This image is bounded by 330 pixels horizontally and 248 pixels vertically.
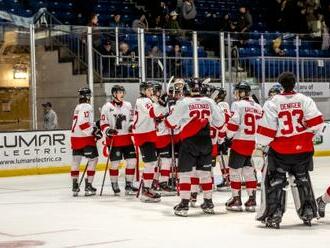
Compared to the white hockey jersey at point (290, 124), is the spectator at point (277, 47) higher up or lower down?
higher up

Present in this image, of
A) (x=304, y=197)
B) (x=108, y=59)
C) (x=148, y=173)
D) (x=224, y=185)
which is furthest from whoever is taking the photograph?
(x=108, y=59)

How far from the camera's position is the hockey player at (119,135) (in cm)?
1080

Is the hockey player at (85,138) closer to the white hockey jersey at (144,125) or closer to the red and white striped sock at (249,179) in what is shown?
the white hockey jersey at (144,125)

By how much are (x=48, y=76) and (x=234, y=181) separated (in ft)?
23.5

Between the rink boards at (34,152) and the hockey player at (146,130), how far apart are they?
12.7 ft

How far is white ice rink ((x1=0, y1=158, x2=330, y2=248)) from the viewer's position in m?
6.67

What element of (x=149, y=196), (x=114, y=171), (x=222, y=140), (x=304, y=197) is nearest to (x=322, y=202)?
(x=304, y=197)

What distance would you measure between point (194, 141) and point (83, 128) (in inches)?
111

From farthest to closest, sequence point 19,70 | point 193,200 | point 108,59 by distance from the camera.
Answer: point 108,59
point 19,70
point 193,200

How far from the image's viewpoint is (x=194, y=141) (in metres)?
8.46

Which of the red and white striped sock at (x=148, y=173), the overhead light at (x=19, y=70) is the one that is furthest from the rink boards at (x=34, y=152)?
the red and white striped sock at (x=148, y=173)

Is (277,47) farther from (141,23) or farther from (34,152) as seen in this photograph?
(34,152)

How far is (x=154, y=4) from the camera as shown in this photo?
62.8 ft

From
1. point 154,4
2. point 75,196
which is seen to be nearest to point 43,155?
point 75,196
